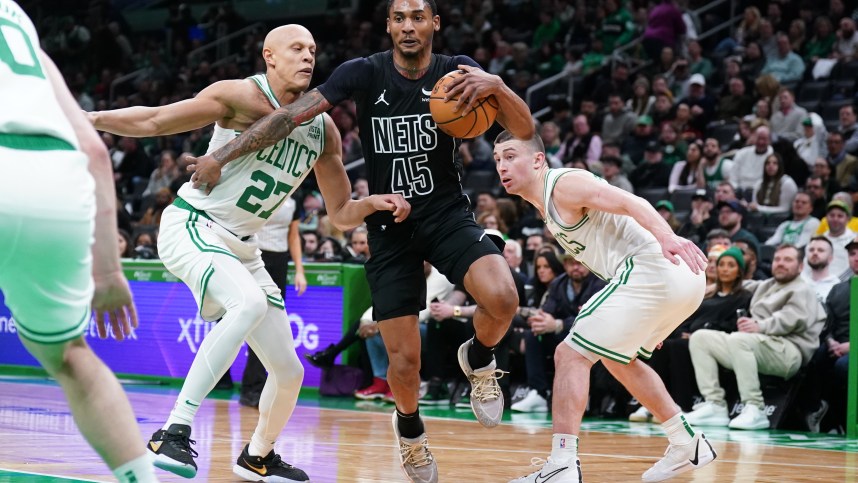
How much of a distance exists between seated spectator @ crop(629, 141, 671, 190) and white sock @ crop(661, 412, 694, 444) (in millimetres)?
8278

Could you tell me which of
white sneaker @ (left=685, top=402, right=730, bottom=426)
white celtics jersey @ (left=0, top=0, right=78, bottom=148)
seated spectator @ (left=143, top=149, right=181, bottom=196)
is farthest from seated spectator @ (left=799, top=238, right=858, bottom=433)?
seated spectator @ (left=143, top=149, right=181, bottom=196)

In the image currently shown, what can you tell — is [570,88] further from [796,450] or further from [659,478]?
[659,478]

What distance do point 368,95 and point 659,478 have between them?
243cm

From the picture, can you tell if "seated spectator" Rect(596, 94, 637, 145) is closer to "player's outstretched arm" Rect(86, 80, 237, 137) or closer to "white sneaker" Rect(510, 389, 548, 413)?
"white sneaker" Rect(510, 389, 548, 413)

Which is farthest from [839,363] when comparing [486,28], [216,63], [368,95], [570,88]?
[216,63]

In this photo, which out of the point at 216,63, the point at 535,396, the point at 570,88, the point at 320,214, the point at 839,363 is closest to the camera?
the point at 839,363

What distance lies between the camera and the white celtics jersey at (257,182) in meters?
5.71

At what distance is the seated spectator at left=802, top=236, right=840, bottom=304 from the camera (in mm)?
9914

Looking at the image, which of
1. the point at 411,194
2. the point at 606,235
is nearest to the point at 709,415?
the point at 606,235

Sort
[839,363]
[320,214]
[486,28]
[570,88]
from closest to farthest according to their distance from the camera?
[839,363], [320,214], [570,88], [486,28]

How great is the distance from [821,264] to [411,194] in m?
5.53

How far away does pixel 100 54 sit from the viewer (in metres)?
25.0

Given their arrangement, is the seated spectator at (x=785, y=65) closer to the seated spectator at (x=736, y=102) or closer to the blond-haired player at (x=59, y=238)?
the seated spectator at (x=736, y=102)

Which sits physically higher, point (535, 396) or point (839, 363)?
point (839, 363)
